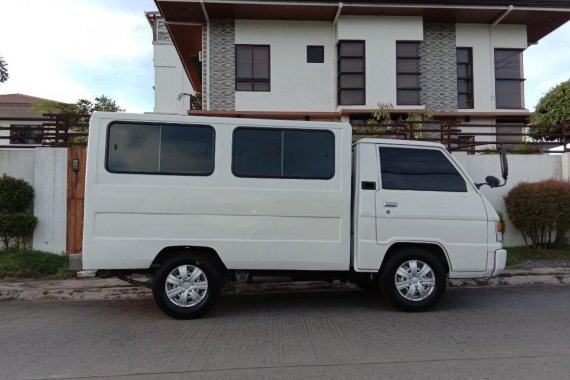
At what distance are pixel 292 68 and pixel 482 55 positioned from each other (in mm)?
6592

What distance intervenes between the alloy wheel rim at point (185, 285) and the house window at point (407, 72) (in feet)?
39.9

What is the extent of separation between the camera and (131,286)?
8227 millimetres

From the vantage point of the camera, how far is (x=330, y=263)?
6297 millimetres

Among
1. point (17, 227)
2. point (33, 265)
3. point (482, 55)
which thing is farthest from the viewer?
point (482, 55)

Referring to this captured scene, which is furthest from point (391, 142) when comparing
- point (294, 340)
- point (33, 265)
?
point (33, 265)

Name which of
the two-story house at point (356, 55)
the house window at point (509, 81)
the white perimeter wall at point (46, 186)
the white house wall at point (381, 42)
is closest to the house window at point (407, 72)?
the two-story house at point (356, 55)

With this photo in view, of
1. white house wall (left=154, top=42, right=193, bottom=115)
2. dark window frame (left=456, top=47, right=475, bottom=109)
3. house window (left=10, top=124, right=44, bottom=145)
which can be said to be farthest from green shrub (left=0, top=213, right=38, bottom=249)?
white house wall (left=154, top=42, right=193, bottom=115)

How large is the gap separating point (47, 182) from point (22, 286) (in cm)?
272

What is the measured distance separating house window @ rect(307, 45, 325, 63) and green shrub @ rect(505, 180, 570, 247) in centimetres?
800

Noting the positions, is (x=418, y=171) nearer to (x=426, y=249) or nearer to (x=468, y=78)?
(x=426, y=249)

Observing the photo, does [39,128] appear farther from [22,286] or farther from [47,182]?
[22,286]

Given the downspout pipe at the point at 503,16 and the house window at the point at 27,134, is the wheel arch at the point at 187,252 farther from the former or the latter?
the downspout pipe at the point at 503,16

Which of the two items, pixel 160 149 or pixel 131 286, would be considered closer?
pixel 160 149

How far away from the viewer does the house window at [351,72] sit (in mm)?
16344
